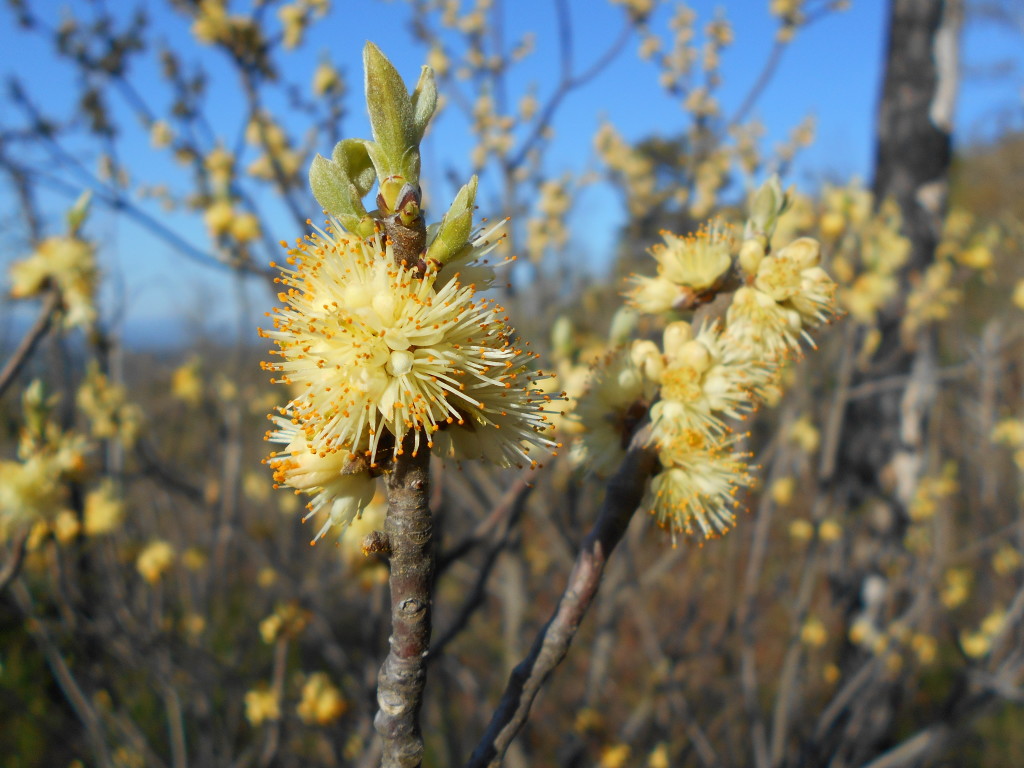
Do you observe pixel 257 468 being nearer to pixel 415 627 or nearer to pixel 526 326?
pixel 526 326

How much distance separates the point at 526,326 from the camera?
618 centimetres

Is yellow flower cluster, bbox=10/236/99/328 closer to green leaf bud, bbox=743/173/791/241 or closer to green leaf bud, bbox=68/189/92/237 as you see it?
green leaf bud, bbox=68/189/92/237

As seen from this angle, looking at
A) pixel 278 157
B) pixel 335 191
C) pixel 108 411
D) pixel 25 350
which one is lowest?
pixel 108 411

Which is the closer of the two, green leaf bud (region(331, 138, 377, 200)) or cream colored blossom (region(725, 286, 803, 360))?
green leaf bud (region(331, 138, 377, 200))

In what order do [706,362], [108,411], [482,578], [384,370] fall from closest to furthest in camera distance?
[384,370], [706,362], [482,578], [108,411]

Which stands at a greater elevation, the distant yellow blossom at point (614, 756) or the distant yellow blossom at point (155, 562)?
the distant yellow blossom at point (155, 562)

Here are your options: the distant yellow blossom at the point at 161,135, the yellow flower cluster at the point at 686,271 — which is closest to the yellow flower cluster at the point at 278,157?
the distant yellow blossom at the point at 161,135

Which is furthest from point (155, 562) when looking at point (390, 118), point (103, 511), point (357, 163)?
point (390, 118)

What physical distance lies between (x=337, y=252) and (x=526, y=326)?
528 centimetres

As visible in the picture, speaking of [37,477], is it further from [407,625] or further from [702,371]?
[702,371]

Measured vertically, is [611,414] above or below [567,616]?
above

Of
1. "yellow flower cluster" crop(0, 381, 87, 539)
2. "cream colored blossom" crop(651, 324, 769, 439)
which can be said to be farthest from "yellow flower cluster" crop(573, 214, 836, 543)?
"yellow flower cluster" crop(0, 381, 87, 539)

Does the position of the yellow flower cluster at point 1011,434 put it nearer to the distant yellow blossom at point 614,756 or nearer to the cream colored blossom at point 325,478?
the distant yellow blossom at point 614,756

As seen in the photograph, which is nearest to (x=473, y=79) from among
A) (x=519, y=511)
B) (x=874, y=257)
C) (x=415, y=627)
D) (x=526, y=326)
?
(x=526, y=326)
